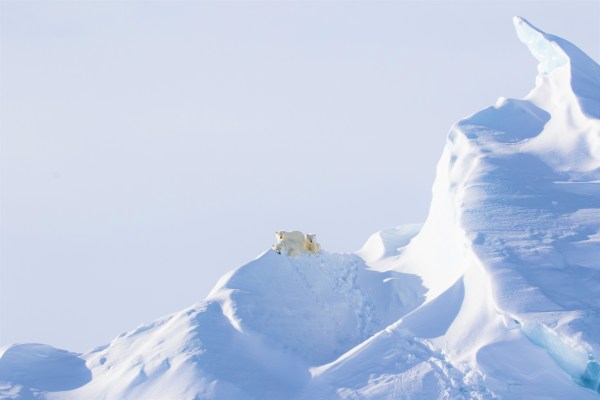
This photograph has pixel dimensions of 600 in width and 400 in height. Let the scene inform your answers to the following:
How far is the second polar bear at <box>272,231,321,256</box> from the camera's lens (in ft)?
121

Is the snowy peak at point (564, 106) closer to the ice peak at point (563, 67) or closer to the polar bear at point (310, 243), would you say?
the ice peak at point (563, 67)

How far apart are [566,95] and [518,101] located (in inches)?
81.0

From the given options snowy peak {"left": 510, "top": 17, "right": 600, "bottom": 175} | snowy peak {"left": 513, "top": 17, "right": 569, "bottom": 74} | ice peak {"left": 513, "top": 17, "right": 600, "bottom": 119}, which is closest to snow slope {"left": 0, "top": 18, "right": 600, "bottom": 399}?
snowy peak {"left": 510, "top": 17, "right": 600, "bottom": 175}

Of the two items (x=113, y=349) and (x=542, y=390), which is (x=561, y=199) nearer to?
(x=542, y=390)

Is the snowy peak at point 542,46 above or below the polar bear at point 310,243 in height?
above

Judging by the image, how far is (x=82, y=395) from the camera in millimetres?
31531

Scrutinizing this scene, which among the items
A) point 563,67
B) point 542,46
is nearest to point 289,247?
point 563,67

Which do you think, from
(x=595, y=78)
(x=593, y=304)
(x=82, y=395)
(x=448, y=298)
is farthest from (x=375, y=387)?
(x=595, y=78)

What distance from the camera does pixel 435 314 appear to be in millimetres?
31312

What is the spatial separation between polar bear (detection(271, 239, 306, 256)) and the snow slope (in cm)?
24

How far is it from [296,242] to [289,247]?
336 mm

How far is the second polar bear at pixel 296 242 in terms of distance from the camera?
36812 millimetres

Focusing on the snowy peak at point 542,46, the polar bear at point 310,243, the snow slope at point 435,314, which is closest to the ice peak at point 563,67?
the snowy peak at point 542,46

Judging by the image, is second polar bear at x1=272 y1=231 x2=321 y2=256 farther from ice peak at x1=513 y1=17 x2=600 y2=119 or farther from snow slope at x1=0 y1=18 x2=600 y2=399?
ice peak at x1=513 y1=17 x2=600 y2=119
